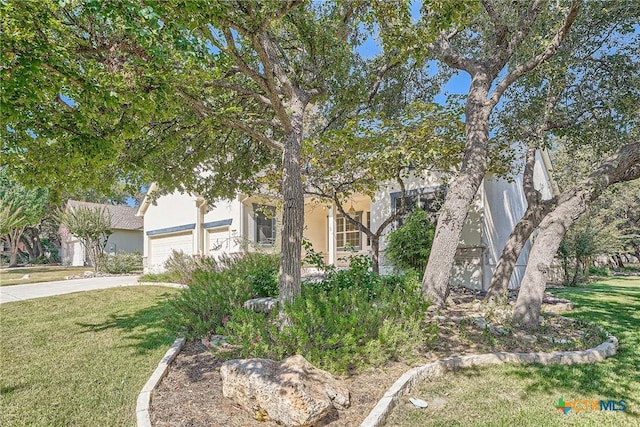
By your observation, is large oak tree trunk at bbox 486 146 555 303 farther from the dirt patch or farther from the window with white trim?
the window with white trim

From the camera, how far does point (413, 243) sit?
10156mm

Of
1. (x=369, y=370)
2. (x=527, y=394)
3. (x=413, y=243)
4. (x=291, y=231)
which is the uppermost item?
(x=291, y=231)

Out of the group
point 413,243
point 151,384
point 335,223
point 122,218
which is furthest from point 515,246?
point 122,218

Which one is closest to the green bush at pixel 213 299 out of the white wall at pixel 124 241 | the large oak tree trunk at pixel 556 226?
the large oak tree trunk at pixel 556 226

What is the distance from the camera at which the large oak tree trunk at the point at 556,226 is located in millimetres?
5949

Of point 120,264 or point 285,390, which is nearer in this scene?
point 285,390

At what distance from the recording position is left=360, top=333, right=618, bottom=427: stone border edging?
3.84m

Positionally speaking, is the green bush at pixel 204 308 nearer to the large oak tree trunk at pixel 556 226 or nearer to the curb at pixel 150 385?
the curb at pixel 150 385

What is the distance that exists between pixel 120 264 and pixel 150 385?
18.2m

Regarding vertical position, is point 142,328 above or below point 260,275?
below

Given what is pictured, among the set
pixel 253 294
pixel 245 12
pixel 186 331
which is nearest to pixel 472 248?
pixel 253 294

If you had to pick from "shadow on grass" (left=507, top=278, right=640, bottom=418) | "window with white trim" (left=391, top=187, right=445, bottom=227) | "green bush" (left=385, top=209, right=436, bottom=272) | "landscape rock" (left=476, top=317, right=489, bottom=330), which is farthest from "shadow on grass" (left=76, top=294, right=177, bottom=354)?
"window with white trim" (left=391, top=187, right=445, bottom=227)

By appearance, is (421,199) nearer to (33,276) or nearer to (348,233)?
(348,233)

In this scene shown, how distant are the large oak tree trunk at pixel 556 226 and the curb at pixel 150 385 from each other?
534 cm
